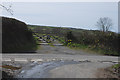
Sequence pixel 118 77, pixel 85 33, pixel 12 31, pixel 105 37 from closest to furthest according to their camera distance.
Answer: pixel 118 77 → pixel 12 31 → pixel 105 37 → pixel 85 33

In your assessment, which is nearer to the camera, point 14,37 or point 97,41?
point 14,37

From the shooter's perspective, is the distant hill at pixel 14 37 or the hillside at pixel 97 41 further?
the hillside at pixel 97 41

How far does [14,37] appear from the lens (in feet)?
74.5

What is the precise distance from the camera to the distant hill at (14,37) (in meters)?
20.1

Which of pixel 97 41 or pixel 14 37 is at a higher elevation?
pixel 14 37

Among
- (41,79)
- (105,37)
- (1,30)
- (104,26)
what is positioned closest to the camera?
(41,79)

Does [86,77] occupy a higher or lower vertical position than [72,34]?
lower

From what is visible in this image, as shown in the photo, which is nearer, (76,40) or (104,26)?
(76,40)

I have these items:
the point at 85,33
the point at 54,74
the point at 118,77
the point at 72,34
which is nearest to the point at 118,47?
the point at 85,33

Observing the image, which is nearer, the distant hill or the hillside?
the distant hill

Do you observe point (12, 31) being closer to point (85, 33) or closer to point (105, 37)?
point (85, 33)

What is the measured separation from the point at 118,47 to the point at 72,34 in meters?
8.59

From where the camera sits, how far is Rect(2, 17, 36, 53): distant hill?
2006 cm

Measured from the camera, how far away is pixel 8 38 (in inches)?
841
